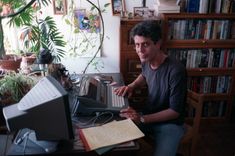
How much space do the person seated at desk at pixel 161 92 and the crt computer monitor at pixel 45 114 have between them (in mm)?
460

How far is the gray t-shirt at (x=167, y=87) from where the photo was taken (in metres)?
1.60

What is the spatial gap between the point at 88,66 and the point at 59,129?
1662 mm

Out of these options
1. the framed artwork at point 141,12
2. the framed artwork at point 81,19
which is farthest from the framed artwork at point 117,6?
the framed artwork at point 81,19

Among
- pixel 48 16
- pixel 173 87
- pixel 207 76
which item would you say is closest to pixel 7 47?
pixel 48 16

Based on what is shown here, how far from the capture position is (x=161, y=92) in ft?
5.63

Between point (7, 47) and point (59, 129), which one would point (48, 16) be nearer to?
point (7, 47)

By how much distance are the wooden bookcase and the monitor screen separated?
1.37m

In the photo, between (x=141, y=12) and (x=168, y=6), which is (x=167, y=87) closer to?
(x=168, y=6)

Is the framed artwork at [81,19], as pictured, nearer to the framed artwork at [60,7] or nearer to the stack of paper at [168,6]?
the framed artwork at [60,7]

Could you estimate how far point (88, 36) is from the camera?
8.56 ft

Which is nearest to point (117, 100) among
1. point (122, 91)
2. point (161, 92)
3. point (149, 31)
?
point (122, 91)

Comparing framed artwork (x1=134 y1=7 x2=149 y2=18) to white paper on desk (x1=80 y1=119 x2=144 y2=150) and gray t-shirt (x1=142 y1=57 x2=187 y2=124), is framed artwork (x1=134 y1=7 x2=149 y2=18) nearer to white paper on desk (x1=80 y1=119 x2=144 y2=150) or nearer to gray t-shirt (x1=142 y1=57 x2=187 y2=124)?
gray t-shirt (x1=142 y1=57 x2=187 y2=124)

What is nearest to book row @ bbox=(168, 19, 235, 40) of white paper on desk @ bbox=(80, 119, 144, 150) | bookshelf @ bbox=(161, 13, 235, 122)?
bookshelf @ bbox=(161, 13, 235, 122)

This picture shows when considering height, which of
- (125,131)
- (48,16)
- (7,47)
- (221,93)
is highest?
(48,16)
